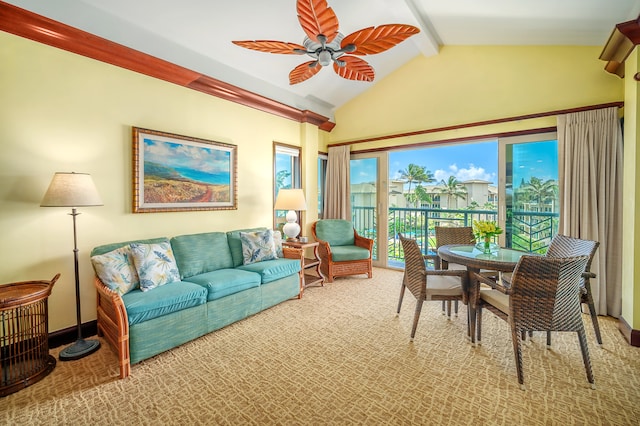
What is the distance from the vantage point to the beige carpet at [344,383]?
175 cm

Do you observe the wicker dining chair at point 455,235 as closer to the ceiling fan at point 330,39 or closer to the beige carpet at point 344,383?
the beige carpet at point 344,383

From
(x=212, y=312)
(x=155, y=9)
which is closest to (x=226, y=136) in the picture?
(x=155, y=9)

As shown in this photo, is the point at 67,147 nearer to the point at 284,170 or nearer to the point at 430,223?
the point at 284,170

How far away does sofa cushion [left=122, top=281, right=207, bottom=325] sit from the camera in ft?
7.38

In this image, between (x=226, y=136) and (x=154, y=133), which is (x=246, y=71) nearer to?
(x=226, y=136)

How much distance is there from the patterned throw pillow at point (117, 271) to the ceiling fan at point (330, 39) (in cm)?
206

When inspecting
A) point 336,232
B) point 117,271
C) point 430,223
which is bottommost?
point 117,271

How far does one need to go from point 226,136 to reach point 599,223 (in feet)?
15.1

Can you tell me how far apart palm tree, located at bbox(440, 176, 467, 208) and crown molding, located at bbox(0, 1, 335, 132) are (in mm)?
4548

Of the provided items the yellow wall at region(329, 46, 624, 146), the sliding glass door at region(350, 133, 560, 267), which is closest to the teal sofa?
the sliding glass door at region(350, 133, 560, 267)

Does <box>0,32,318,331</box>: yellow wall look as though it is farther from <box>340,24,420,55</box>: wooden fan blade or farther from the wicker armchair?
<box>340,24,420,55</box>: wooden fan blade

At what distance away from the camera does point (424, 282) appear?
104 inches

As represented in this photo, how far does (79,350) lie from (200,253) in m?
1.28


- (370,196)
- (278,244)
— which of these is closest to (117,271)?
(278,244)
